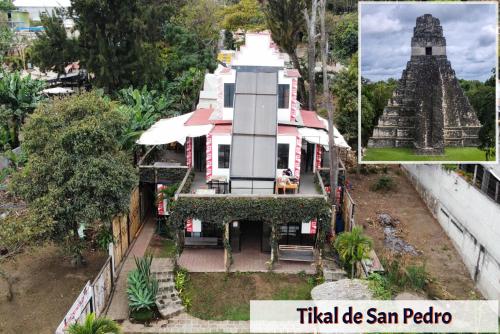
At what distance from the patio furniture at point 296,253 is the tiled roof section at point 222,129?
17.8 ft

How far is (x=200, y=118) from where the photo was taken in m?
23.4

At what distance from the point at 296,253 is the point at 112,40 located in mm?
20053

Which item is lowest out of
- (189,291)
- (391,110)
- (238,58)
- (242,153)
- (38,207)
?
(189,291)

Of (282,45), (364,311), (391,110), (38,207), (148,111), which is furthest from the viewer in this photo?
(282,45)

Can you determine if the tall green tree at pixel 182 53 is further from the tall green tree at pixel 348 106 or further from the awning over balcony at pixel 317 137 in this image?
the awning over balcony at pixel 317 137

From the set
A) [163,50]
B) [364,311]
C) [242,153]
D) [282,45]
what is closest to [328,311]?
[364,311]

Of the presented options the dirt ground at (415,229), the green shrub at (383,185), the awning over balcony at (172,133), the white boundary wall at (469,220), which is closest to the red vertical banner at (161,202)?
the awning over balcony at (172,133)

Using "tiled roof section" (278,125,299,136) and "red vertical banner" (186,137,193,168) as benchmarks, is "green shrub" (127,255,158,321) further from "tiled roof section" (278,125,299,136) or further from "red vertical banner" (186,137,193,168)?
"tiled roof section" (278,125,299,136)

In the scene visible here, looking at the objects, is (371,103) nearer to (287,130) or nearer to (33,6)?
(287,130)

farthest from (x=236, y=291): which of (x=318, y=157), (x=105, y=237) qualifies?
(x=318, y=157)

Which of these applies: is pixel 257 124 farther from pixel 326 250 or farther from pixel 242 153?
pixel 326 250

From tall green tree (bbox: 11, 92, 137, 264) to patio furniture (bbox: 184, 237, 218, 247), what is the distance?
389 centimetres

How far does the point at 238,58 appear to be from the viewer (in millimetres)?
23328

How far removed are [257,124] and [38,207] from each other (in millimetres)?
9331
